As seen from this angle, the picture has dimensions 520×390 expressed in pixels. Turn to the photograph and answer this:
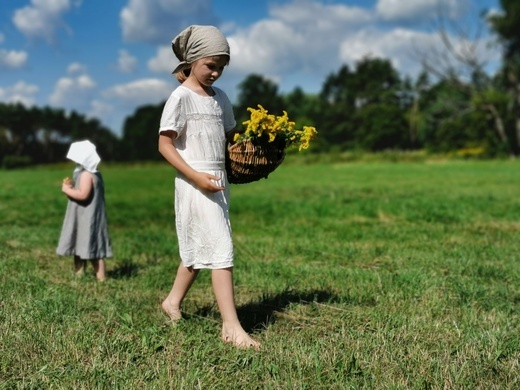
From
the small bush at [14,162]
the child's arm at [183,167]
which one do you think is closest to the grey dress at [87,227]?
the child's arm at [183,167]

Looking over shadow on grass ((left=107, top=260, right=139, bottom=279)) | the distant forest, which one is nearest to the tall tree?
the distant forest

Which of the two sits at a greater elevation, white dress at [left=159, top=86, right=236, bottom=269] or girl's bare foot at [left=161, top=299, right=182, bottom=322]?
white dress at [left=159, top=86, right=236, bottom=269]

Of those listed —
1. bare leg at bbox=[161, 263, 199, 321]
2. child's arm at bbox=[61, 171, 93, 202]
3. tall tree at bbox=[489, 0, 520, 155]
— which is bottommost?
bare leg at bbox=[161, 263, 199, 321]

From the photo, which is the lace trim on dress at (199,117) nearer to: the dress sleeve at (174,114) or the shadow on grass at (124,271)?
the dress sleeve at (174,114)

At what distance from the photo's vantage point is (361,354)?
11.3ft

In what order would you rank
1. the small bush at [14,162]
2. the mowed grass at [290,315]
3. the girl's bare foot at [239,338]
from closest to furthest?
the mowed grass at [290,315], the girl's bare foot at [239,338], the small bush at [14,162]

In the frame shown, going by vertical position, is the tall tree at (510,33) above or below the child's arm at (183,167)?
above

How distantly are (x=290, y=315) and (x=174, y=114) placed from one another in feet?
5.47

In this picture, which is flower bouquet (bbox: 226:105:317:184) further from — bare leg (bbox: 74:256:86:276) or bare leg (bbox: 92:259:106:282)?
bare leg (bbox: 74:256:86:276)

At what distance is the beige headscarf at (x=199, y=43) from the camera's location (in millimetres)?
3939

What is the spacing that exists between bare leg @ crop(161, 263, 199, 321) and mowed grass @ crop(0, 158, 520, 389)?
85mm

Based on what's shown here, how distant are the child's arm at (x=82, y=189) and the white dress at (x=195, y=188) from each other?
2.60m

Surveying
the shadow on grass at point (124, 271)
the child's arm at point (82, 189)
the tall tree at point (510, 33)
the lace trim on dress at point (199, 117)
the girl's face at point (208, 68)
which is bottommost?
the shadow on grass at point (124, 271)

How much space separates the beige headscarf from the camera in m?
3.94
